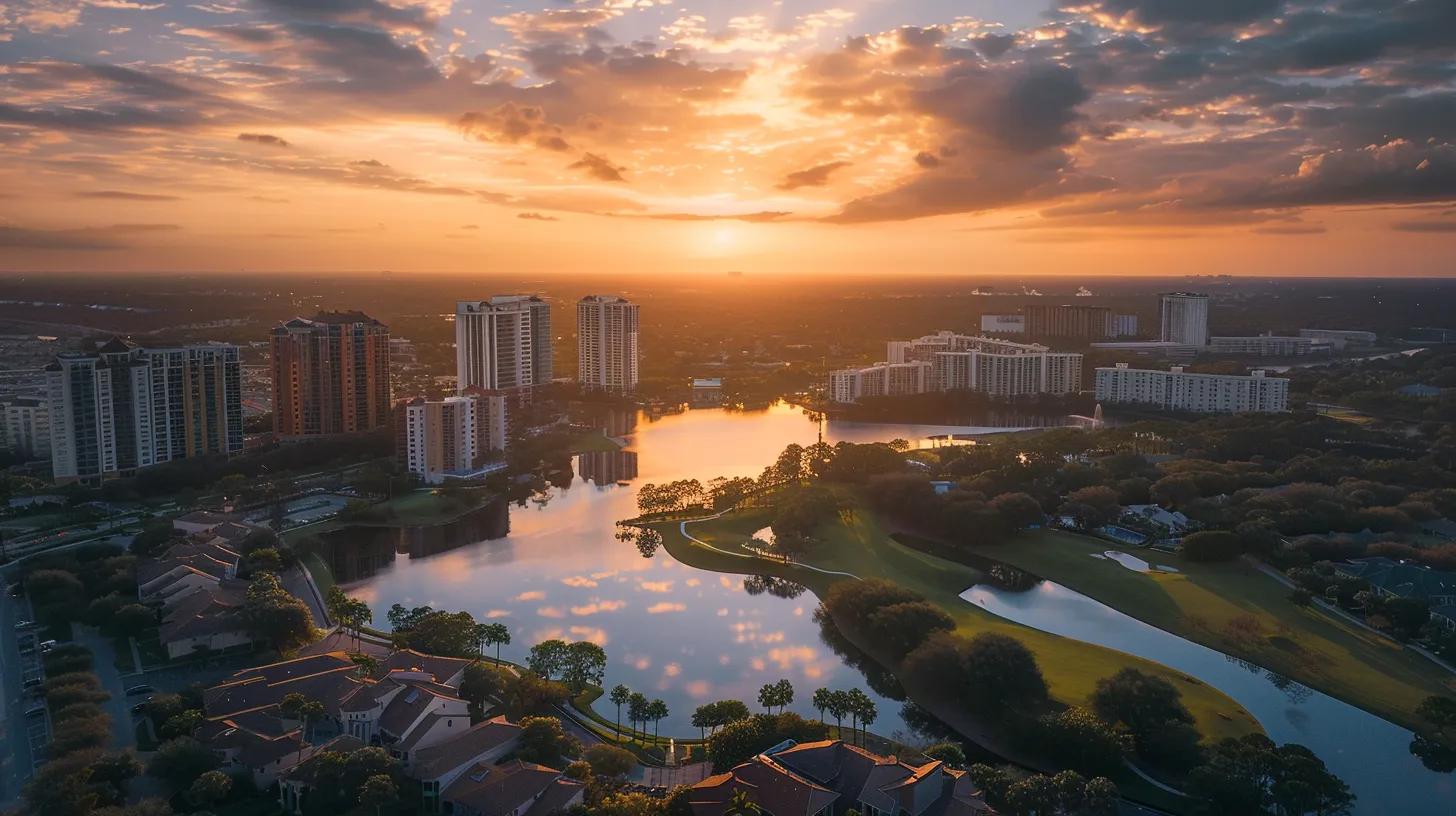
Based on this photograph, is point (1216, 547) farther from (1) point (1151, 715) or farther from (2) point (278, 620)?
(2) point (278, 620)

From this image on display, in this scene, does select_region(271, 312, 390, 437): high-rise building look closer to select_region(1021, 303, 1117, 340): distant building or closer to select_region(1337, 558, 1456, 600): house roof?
select_region(1337, 558, 1456, 600): house roof

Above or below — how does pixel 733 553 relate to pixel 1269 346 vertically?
below

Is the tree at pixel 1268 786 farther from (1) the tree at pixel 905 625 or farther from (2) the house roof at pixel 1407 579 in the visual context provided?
(2) the house roof at pixel 1407 579

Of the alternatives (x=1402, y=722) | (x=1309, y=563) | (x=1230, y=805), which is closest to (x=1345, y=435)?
(x=1309, y=563)

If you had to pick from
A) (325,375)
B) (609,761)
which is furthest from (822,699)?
(325,375)

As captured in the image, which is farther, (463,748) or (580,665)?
(580,665)

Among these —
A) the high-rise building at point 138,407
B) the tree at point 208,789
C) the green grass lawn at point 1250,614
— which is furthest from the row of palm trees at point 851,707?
the high-rise building at point 138,407

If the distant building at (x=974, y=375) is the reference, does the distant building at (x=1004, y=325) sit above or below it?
above
